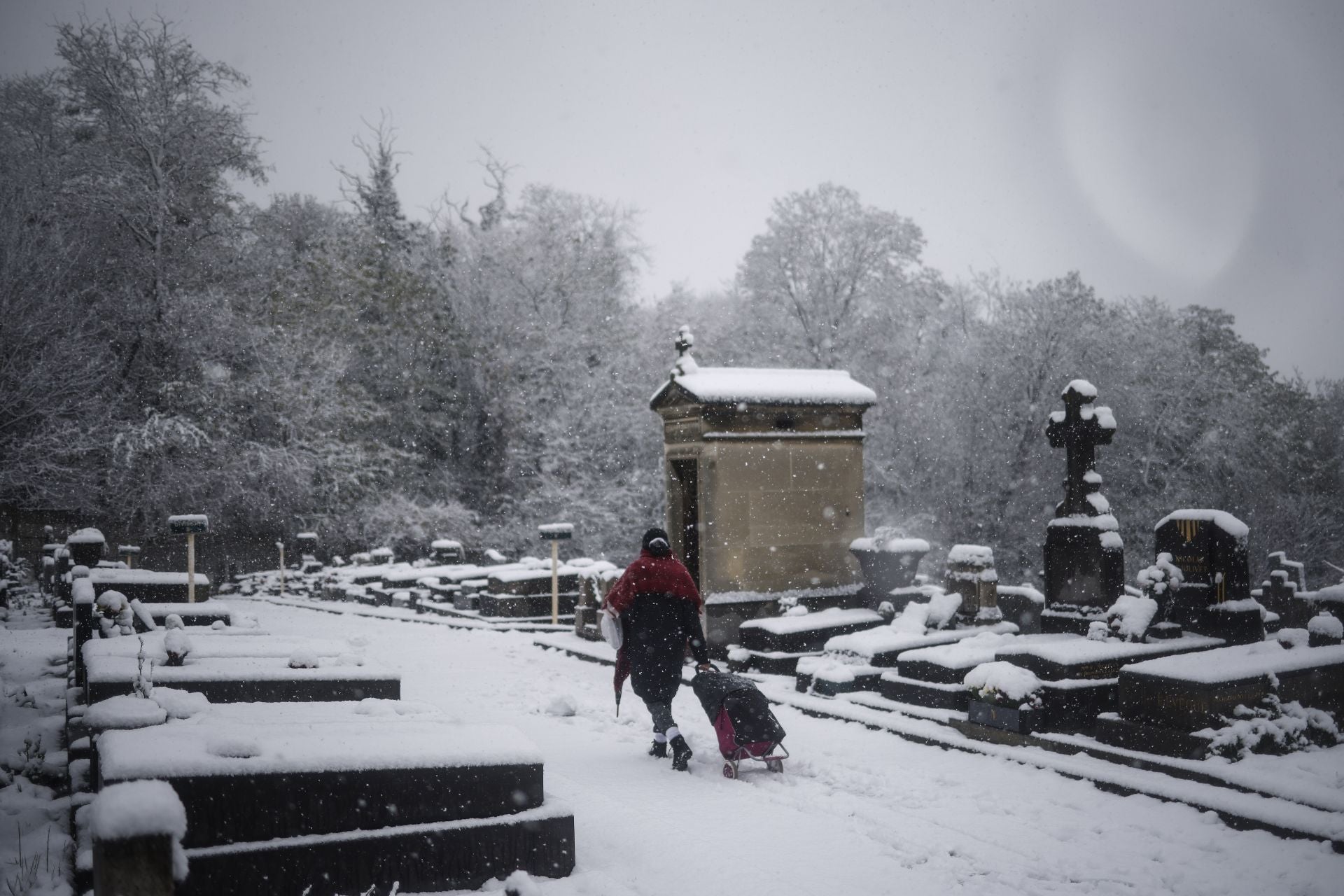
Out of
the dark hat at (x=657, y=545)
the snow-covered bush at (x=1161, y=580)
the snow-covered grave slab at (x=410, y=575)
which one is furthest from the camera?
the snow-covered grave slab at (x=410, y=575)

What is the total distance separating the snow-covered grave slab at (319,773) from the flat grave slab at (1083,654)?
5.11 m

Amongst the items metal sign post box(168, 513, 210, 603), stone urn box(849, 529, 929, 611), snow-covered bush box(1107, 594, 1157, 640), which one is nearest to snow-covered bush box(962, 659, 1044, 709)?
snow-covered bush box(1107, 594, 1157, 640)

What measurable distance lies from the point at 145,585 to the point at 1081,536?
11.7m

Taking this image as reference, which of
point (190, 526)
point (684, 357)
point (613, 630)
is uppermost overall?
point (684, 357)

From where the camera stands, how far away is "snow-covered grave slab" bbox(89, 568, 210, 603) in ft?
38.7

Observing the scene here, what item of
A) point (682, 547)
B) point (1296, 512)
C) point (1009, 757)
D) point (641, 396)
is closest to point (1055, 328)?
point (1296, 512)

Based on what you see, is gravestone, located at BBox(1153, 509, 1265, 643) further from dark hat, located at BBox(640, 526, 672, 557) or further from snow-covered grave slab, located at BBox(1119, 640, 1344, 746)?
dark hat, located at BBox(640, 526, 672, 557)

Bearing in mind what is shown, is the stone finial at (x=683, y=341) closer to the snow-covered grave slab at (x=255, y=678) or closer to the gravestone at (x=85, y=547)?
the snow-covered grave slab at (x=255, y=678)

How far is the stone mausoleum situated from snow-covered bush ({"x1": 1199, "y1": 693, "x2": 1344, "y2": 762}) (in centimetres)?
624

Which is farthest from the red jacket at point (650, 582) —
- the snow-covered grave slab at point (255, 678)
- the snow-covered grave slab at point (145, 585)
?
the snow-covered grave slab at point (145, 585)

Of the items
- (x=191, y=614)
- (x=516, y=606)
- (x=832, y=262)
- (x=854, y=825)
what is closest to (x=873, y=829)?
(x=854, y=825)

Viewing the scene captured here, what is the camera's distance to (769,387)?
13305mm

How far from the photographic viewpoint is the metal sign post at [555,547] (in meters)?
16.0

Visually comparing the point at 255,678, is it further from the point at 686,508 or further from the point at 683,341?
the point at 683,341
